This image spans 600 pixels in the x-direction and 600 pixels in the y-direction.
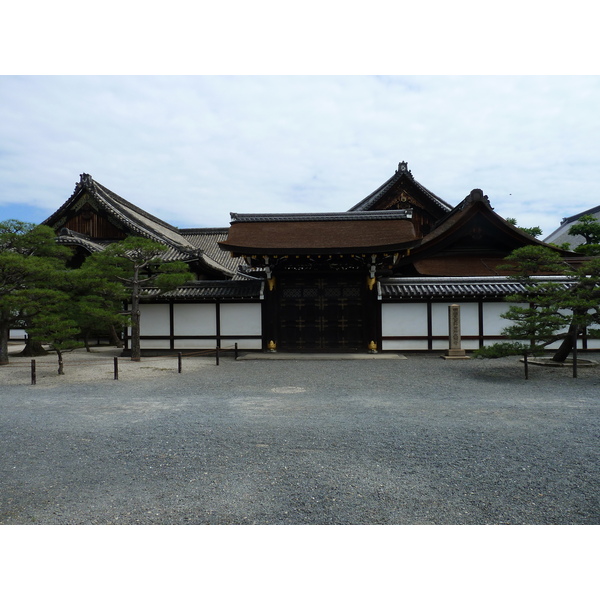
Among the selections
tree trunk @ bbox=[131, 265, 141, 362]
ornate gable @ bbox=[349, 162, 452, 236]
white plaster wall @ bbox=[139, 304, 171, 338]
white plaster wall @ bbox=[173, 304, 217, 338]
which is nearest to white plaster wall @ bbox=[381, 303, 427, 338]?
white plaster wall @ bbox=[173, 304, 217, 338]

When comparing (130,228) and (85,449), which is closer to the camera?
(85,449)

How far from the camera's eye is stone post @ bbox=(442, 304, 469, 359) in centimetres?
1299

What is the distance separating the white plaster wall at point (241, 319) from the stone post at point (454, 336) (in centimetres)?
672

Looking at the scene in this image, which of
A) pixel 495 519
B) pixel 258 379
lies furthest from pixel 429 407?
pixel 258 379

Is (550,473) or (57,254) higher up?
(57,254)

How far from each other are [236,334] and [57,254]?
7161 mm

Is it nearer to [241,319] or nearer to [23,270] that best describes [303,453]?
[241,319]

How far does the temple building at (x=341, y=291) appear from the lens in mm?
14188

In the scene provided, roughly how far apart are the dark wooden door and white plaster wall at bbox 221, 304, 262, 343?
886mm

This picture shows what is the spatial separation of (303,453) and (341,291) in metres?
10.5

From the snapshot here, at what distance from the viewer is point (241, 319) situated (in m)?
15.0

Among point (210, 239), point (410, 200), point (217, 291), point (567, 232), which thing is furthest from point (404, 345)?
point (567, 232)

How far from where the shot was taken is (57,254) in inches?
575

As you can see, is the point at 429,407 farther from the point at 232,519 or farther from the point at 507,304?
the point at 507,304
